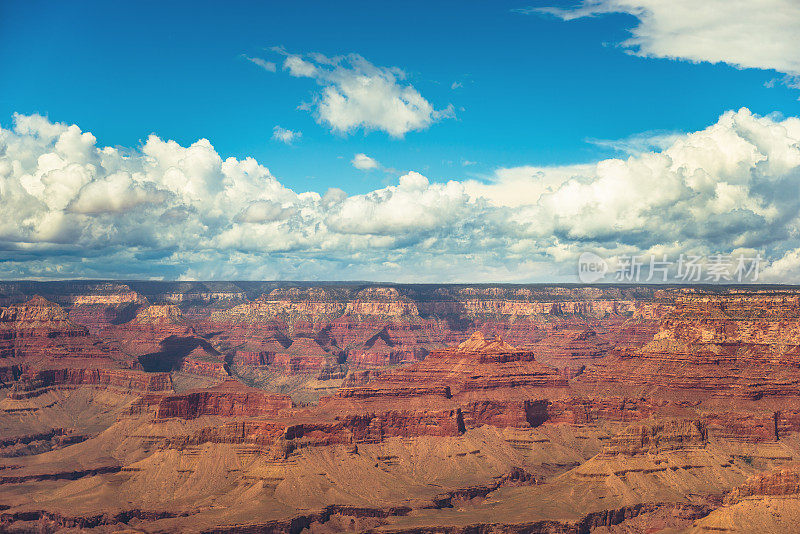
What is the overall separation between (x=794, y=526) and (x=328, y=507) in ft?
263

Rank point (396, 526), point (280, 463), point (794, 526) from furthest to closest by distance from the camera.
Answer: point (280, 463) → point (396, 526) → point (794, 526)

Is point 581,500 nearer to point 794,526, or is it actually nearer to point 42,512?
point 794,526

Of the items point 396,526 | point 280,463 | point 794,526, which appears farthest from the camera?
point 280,463

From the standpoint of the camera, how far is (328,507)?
179 metres

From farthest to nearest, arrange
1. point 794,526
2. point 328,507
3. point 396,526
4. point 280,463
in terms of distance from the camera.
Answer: point 280,463, point 328,507, point 396,526, point 794,526

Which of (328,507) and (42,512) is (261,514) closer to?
(328,507)

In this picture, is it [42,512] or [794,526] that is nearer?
[794,526]

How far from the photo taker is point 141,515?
180 meters

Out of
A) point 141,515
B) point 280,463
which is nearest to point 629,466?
point 280,463

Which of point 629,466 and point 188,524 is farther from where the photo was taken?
point 629,466

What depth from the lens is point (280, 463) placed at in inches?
7530

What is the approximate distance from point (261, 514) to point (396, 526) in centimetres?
2402

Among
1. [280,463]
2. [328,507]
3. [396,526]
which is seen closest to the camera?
[396,526]

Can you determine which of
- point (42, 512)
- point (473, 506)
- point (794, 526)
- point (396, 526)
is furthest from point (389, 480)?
point (794, 526)
